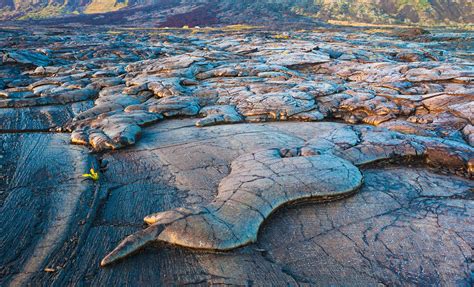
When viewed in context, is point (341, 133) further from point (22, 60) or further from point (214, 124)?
point (22, 60)

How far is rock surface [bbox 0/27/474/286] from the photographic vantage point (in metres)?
2.94

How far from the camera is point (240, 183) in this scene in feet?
13.4

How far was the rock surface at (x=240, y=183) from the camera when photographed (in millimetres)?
2936

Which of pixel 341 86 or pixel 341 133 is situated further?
pixel 341 86

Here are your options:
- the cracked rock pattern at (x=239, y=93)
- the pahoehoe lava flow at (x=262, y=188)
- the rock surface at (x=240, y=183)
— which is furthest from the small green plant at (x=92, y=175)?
the pahoehoe lava flow at (x=262, y=188)

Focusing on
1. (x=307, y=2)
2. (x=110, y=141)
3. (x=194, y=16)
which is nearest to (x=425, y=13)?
(x=307, y=2)

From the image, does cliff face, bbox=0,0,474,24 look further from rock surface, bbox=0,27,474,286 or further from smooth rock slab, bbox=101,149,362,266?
smooth rock slab, bbox=101,149,362,266

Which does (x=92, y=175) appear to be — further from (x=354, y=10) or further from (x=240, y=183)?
(x=354, y=10)

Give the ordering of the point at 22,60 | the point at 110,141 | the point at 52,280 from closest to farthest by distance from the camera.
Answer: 1. the point at 52,280
2. the point at 110,141
3. the point at 22,60

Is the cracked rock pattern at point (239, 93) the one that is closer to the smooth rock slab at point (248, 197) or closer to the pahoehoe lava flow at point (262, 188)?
the pahoehoe lava flow at point (262, 188)

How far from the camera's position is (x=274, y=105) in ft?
24.9

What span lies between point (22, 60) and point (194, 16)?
123 ft

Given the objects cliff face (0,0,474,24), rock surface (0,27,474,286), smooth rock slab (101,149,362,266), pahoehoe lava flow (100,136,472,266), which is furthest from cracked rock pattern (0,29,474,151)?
cliff face (0,0,474,24)

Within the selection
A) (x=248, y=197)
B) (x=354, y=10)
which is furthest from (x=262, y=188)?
(x=354, y=10)
